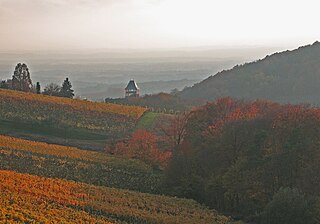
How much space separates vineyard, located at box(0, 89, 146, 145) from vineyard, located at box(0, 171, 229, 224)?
134 feet

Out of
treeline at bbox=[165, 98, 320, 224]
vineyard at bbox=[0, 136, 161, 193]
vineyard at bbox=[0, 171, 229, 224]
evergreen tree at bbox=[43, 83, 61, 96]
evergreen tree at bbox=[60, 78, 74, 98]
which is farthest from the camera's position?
evergreen tree at bbox=[60, 78, 74, 98]

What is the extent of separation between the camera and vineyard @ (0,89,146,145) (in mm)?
76125

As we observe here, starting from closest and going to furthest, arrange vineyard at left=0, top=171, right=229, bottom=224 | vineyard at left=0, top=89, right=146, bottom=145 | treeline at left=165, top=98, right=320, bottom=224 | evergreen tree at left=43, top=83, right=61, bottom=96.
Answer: vineyard at left=0, top=171, right=229, bottom=224, treeline at left=165, top=98, right=320, bottom=224, vineyard at left=0, top=89, right=146, bottom=145, evergreen tree at left=43, top=83, right=61, bottom=96

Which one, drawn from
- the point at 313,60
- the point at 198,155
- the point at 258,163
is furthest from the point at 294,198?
the point at 313,60

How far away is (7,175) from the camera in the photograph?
3262 centimetres

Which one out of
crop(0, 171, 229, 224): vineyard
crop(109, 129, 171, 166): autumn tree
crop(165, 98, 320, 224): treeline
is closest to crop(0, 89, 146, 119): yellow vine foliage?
crop(109, 129, 171, 166): autumn tree

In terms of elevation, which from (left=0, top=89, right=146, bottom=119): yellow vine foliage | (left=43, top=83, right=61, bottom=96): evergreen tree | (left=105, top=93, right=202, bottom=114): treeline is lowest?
(left=105, top=93, right=202, bottom=114): treeline

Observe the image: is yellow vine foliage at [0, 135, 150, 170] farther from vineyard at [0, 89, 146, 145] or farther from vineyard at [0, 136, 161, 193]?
vineyard at [0, 89, 146, 145]

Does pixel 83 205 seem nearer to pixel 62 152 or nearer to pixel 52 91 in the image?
pixel 62 152

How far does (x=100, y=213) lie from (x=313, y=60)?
6715 inches

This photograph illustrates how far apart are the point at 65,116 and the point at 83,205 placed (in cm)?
5646

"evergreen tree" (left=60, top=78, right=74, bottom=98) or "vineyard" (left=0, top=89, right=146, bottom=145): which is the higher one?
"evergreen tree" (left=60, top=78, right=74, bottom=98)

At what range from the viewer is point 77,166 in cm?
4950

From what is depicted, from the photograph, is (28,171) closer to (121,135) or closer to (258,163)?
(258,163)
